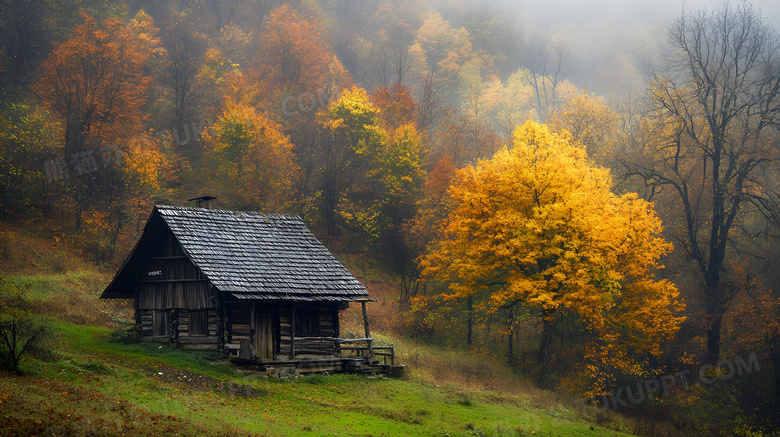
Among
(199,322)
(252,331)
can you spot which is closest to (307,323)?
(252,331)

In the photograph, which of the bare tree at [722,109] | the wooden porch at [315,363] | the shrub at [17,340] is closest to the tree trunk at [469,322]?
the bare tree at [722,109]

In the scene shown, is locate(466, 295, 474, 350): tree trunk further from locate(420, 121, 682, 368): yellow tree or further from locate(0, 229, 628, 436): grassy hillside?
locate(0, 229, 628, 436): grassy hillside

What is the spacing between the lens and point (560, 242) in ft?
108

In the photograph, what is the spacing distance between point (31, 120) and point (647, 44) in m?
96.1

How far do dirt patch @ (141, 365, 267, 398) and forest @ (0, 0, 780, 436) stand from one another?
16.2 m

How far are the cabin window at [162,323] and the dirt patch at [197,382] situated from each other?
6657mm

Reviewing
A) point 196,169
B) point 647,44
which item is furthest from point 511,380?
point 647,44

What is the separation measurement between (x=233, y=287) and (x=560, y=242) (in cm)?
1823

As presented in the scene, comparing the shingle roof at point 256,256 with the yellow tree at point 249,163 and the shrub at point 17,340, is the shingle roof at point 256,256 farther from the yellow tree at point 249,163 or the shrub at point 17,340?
the yellow tree at point 249,163

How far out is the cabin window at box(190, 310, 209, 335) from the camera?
2631 centimetres

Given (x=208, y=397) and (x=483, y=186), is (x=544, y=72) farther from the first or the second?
Answer: (x=208, y=397)

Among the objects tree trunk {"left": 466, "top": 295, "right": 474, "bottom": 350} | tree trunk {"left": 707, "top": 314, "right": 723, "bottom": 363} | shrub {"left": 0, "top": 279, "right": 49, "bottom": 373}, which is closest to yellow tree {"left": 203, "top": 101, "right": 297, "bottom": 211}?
tree trunk {"left": 466, "top": 295, "right": 474, "bottom": 350}

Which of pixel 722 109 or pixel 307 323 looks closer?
pixel 307 323

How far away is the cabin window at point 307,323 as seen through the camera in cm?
2764
